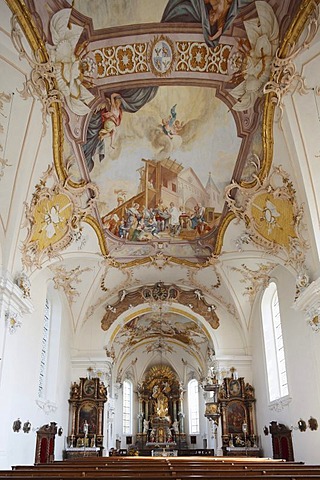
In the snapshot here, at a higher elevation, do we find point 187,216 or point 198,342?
point 187,216

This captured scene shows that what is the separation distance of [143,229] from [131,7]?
8660 mm

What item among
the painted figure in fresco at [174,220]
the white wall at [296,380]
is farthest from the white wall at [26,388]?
the white wall at [296,380]

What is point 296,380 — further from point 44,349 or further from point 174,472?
point 44,349

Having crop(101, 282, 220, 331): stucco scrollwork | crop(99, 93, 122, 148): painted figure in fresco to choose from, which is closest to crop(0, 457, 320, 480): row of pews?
crop(99, 93, 122, 148): painted figure in fresco

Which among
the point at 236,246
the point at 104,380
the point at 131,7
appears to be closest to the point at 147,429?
the point at 104,380

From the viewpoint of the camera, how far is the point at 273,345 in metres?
18.5

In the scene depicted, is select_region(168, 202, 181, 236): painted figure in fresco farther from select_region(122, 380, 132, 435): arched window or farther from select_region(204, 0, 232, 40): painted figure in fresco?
select_region(122, 380, 132, 435): arched window

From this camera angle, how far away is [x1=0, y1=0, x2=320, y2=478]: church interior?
34.4ft

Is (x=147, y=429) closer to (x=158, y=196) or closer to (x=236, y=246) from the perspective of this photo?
(x=236, y=246)

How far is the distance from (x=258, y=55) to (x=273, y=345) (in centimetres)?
1170

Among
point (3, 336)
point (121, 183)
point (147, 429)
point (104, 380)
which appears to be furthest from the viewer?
point (147, 429)

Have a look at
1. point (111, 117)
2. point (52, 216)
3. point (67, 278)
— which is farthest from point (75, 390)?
point (111, 117)

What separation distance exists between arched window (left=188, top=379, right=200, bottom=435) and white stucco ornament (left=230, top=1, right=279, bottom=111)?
2452cm

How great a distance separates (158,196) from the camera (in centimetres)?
1583
